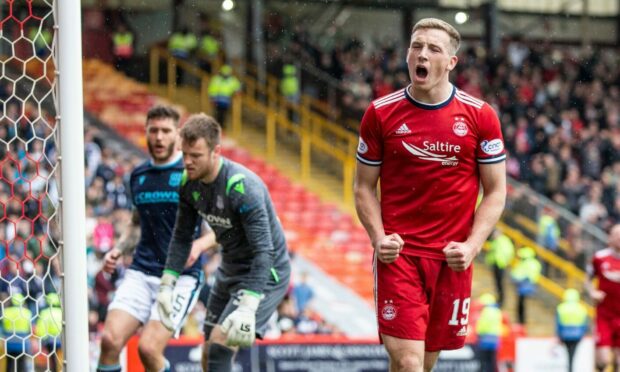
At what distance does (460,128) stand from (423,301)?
0.94 meters

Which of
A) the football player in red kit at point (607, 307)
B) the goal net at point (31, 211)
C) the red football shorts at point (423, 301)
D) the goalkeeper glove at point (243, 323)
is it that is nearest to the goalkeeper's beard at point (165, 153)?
the goal net at point (31, 211)

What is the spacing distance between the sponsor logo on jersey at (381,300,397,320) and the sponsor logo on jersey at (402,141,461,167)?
0.79m

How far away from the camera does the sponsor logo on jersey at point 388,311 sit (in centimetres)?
612

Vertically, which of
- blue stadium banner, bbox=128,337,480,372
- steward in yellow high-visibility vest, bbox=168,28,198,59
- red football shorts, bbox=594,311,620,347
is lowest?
blue stadium banner, bbox=128,337,480,372

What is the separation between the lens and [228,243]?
7.39 meters

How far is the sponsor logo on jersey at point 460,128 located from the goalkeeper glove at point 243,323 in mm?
1623

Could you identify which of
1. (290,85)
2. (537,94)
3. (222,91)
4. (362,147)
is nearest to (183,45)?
(290,85)

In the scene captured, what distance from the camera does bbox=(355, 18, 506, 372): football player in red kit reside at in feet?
20.1

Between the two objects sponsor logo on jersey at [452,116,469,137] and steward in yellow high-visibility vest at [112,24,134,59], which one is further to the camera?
steward in yellow high-visibility vest at [112,24,134,59]

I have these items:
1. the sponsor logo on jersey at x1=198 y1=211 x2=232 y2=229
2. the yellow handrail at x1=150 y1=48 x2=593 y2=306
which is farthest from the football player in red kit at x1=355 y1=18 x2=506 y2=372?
the yellow handrail at x1=150 y1=48 x2=593 y2=306

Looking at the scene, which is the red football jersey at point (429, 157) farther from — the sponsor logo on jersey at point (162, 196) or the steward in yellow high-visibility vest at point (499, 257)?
the steward in yellow high-visibility vest at point (499, 257)

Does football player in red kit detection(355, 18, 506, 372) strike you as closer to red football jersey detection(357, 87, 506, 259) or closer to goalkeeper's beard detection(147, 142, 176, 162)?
red football jersey detection(357, 87, 506, 259)

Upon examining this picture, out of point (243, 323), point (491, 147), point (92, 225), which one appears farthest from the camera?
point (92, 225)

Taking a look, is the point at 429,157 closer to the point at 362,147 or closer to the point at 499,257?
the point at 362,147
